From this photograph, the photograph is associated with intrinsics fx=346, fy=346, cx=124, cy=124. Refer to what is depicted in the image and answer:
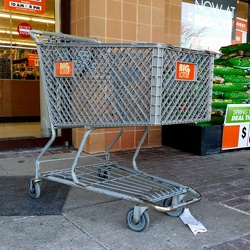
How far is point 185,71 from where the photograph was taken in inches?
117

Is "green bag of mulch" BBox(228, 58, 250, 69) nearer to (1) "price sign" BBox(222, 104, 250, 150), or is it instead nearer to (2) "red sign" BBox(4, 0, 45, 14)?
(1) "price sign" BBox(222, 104, 250, 150)

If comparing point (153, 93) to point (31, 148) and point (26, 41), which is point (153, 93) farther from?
point (26, 41)

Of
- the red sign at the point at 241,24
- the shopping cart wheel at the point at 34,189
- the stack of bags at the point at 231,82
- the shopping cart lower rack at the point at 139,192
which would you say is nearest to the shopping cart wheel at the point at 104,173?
the shopping cart lower rack at the point at 139,192

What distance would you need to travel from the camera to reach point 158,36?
19.8 ft

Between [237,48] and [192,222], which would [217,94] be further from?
[192,222]

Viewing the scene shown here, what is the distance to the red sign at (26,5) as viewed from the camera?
5.52 metres

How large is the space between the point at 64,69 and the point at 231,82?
3.98 m

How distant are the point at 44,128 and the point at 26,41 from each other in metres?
1.52

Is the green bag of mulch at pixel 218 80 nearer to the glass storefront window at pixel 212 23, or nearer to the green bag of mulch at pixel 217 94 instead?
the green bag of mulch at pixel 217 94

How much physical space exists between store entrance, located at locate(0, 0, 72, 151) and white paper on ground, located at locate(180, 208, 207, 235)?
3.28 meters

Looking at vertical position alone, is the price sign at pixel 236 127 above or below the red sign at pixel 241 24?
below

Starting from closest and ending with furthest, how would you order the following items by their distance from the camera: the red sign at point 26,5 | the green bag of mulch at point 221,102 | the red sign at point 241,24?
the red sign at point 26,5, the green bag of mulch at point 221,102, the red sign at point 241,24

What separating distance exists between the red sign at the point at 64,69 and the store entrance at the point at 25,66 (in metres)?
2.77

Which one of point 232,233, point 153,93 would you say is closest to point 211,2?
point 153,93
